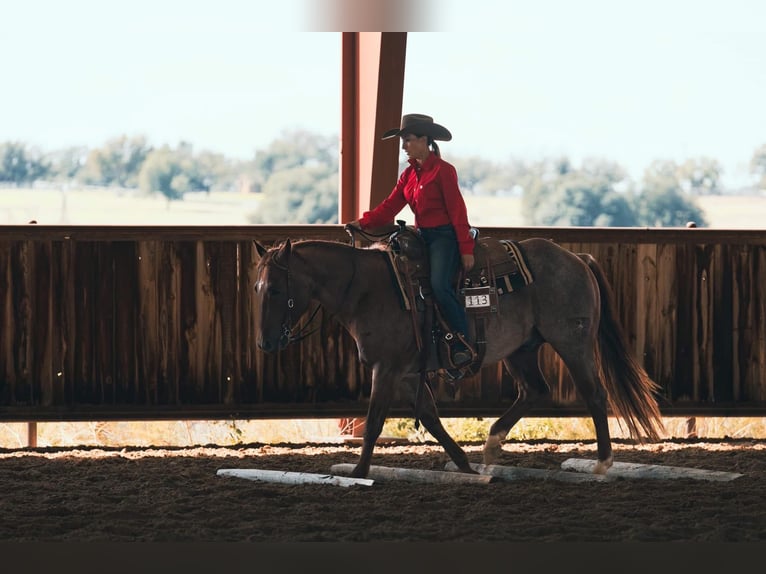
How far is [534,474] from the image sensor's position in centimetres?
666

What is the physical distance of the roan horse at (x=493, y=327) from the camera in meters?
6.47

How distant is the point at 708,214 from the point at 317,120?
1468cm

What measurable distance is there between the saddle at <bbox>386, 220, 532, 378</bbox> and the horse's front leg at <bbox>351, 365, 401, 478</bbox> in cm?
28

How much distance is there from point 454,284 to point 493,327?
363 mm

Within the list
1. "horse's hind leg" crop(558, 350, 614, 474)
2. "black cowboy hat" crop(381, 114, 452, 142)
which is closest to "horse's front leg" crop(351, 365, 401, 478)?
"horse's hind leg" crop(558, 350, 614, 474)

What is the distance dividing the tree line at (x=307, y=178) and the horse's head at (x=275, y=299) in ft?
108

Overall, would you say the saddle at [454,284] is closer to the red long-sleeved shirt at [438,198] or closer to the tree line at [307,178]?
the red long-sleeved shirt at [438,198]

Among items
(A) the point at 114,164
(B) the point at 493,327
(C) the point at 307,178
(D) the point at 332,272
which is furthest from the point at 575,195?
(D) the point at 332,272

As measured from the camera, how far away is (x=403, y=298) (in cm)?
664

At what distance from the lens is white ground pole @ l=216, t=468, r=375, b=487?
6406 millimetres

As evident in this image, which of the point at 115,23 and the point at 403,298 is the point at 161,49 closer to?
the point at 403,298

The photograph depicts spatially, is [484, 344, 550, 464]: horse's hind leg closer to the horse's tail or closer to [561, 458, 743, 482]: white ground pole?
the horse's tail

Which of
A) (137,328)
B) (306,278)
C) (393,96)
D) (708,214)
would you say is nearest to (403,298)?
(306,278)

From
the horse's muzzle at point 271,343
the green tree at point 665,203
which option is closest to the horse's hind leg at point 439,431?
the horse's muzzle at point 271,343
